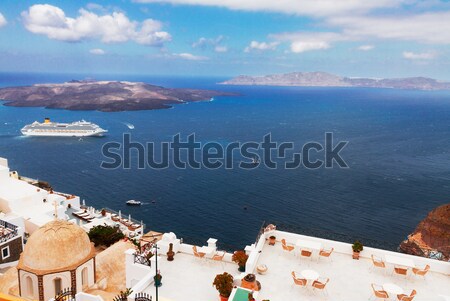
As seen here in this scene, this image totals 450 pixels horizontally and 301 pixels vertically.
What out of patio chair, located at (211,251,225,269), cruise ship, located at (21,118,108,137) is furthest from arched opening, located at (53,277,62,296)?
cruise ship, located at (21,118,108,137)

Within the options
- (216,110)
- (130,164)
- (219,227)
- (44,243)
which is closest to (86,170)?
(130,164)

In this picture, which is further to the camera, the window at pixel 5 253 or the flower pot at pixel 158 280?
the window at pixel 5 253

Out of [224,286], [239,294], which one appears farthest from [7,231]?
[239,294]

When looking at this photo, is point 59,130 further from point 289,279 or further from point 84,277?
point 289,279

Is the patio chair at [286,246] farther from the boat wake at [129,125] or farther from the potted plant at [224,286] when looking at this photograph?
the boat wake at [129,125]

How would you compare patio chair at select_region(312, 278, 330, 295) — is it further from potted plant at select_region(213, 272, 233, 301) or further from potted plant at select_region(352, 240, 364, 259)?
potted plant at select_region(213, 272, 233, 301)

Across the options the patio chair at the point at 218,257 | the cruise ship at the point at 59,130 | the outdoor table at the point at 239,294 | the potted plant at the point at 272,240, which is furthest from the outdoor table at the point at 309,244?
the cruise ship at the point at 59,130
